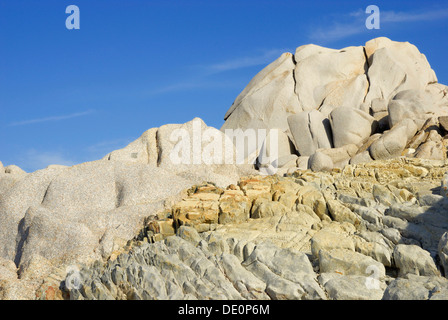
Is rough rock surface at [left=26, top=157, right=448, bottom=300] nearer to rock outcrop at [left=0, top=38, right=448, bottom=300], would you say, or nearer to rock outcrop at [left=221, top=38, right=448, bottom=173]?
rock outcrop at [left=0, top=38, right=448, bottom=300]


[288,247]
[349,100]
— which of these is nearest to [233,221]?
[288,247]

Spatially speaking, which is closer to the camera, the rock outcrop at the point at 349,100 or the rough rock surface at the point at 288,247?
the rough rock surface at the point at 288,247

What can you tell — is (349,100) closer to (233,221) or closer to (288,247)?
(233,221)

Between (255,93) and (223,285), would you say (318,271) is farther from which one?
(255,93)

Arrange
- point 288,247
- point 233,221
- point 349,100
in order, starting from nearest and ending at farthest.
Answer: point 288,247
point 233,221
point 349,100

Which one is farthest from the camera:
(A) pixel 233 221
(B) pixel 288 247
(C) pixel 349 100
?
(C) pixel 349 100

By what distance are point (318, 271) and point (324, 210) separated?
3.58 metres

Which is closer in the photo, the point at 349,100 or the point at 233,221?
the point at 233,221

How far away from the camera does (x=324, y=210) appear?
17.8 meters

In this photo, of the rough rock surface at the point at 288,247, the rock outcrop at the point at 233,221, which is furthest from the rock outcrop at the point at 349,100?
the rough rock surface at the point at 288,247

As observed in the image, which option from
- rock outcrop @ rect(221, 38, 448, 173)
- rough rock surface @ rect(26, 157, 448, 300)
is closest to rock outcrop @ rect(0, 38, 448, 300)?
rough rock surface @ rect(26, 157, 448, 300)

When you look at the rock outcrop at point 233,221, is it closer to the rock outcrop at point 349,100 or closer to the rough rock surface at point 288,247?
the rough rock surface at point 288,247

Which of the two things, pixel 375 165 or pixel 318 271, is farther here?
pixel 375 165
